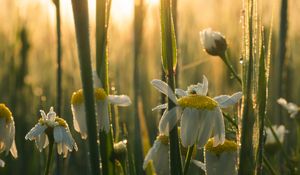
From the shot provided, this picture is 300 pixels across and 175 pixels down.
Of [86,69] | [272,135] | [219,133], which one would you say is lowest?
[272,135]

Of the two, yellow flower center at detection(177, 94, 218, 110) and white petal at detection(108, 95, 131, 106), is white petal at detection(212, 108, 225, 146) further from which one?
white petal at detection(108, 95, 131, 106)

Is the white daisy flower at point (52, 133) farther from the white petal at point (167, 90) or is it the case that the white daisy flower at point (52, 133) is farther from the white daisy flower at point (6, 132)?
the white petal at point (167, 90)

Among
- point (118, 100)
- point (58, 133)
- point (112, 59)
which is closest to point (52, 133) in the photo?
point (58, 133)

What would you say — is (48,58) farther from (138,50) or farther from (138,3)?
(138,3)

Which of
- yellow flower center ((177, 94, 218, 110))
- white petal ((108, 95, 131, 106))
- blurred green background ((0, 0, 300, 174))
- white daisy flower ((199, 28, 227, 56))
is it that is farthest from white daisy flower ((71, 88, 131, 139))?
blurred green background ((0, 0, 300, 174))


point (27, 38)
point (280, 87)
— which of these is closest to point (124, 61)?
point (27, 38)

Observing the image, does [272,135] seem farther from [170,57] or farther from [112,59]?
[112,59]
